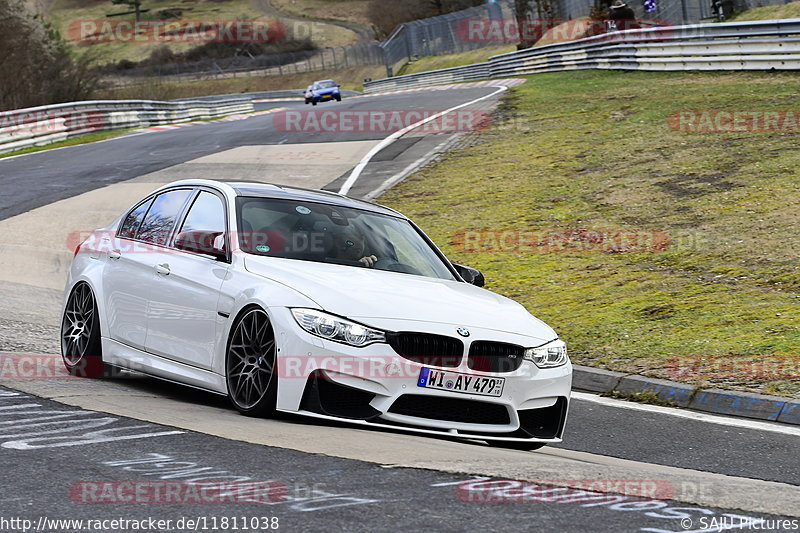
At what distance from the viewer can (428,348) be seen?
6676 mm

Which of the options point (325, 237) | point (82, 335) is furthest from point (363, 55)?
point (325, 237)

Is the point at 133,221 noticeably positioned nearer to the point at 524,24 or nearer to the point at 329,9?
the point at 524,24

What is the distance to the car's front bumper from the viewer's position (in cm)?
653

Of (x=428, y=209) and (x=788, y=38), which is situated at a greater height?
(x=788, y=38)

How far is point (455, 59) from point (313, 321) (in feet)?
235

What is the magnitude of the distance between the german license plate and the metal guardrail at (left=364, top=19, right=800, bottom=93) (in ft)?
72.0

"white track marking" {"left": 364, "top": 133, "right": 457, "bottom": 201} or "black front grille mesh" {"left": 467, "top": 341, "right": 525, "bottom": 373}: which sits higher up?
"black front grille mesh" {"left": 467, "top": 341, "right": 525, "bottom": 373}

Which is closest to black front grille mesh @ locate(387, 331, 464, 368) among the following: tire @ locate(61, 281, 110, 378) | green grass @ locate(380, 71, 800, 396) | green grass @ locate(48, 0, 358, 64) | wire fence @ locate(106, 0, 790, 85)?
tire @ locate(61, 281, 110, 378)

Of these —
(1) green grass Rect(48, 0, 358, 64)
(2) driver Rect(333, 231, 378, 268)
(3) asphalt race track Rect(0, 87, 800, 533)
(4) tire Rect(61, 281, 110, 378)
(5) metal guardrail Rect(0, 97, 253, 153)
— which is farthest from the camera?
(1) green grass Rect(48, 0, 358, 64)

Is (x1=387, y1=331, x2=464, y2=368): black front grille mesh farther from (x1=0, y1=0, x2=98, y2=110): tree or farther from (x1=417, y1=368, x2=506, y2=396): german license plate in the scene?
(x1=0, y1=0, x2=98, y2=110): tree

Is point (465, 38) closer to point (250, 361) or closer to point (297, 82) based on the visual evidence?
point (297, 82)

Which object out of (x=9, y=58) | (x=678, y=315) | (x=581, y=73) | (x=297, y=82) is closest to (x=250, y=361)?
(x=678, y=315)

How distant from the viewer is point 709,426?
8289mm

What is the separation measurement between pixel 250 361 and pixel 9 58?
4602 centimetres
